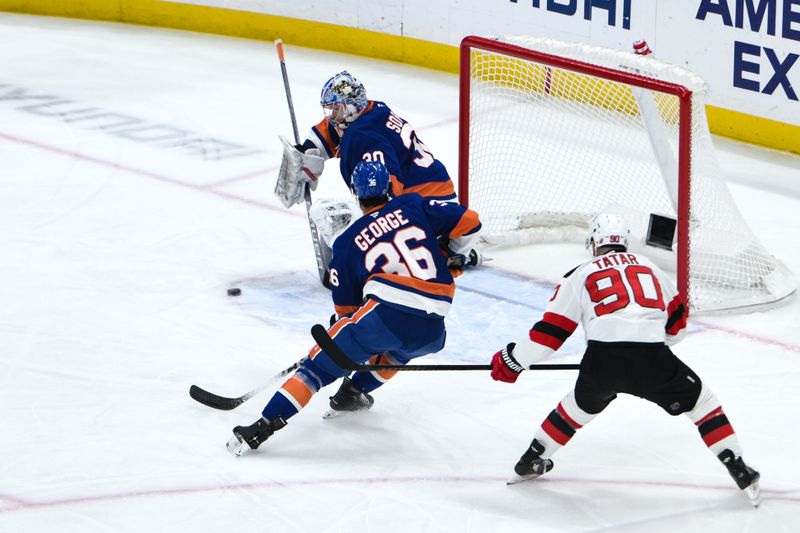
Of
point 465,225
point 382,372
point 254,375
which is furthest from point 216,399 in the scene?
point 465,225

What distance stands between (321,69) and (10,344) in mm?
4030

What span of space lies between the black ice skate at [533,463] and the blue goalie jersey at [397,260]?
1.65 ft

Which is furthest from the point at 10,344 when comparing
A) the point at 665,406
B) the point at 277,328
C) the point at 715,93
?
the point at 715,93

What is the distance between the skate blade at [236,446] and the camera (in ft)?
13.3

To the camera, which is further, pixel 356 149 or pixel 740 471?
pixel 356 149

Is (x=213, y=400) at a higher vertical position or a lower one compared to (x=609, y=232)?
lower

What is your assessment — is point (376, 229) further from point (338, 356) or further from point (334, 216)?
point (334, 216)

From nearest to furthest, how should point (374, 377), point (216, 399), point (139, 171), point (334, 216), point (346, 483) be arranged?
1. point (346, 483)
2. point (374, 377)
3. point (216, 399)
4. point (334, 216)
5. point (139, 171)

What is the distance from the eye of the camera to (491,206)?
591 cm

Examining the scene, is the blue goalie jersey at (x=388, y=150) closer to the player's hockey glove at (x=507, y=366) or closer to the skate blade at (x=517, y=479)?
the player's hockey glove at (x=507, y=366)

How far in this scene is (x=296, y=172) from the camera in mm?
5160

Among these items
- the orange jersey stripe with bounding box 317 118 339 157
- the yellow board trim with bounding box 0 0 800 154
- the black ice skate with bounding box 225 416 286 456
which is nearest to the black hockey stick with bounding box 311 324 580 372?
the black ice skate with bounding box 225 416 286 456

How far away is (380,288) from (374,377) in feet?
1.42

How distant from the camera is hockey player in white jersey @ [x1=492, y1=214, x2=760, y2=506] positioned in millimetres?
3594
